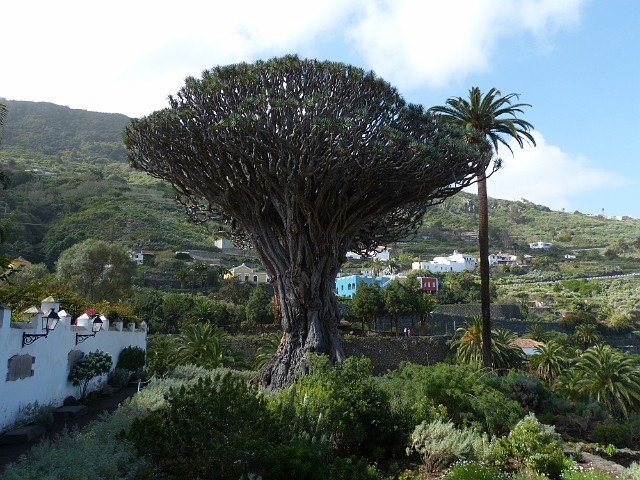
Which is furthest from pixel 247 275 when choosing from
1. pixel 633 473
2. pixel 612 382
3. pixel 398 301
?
pixel 633 473

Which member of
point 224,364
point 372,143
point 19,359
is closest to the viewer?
point 19,359

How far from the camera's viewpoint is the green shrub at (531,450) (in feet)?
23.4

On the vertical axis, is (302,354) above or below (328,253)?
below

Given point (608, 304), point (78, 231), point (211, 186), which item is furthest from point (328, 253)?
point (608, 304)

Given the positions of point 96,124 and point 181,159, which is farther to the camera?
point 96,124

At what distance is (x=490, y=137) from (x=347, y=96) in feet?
20.9

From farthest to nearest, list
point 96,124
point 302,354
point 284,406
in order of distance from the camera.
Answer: point 96,124, point 302,354, point 284,406

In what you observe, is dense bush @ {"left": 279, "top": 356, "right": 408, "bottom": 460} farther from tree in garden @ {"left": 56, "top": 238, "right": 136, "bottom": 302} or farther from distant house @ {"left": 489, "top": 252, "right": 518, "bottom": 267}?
distant house @ {"left": 489, "top": 252, "right": 518, "bottom": 267}

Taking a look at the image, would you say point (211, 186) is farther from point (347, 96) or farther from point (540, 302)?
point (540, 302)

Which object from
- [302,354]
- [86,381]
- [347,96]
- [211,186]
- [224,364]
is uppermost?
[347,96]

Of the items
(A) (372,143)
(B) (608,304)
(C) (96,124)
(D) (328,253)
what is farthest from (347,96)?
(C) (96,124)

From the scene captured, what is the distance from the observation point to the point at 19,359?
375 inches

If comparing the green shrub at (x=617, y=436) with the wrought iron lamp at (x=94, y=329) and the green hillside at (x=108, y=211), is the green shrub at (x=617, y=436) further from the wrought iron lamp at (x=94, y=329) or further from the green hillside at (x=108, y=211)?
the wrought iron lamp at (x=94, y=329)

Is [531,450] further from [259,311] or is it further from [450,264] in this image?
[450,264]
